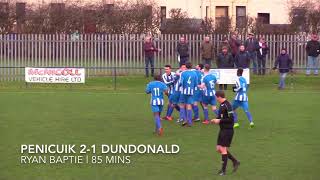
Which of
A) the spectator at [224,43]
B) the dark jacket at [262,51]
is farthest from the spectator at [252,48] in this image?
the spectator at [224,43]

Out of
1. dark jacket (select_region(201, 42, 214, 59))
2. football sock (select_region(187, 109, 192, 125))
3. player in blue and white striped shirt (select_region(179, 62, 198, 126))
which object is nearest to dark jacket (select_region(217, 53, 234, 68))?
dark jacket (select_region(201, 42, 214, 59))

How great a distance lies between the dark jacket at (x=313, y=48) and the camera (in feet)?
114

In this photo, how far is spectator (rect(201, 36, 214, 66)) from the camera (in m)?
34.7

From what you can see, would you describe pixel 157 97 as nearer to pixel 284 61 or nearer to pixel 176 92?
pixel 176 92

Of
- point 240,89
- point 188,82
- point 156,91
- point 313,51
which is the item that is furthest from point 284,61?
point 156,91

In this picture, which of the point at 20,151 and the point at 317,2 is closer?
the point at 20,151

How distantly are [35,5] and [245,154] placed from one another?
35273 mm

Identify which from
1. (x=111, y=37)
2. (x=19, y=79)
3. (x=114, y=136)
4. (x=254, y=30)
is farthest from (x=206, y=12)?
(x=114, y=136)

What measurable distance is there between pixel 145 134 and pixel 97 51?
56.6ft

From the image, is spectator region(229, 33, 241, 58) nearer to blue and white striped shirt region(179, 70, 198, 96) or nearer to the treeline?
the treeline

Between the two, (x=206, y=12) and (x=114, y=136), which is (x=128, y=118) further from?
(x=206, y=12)

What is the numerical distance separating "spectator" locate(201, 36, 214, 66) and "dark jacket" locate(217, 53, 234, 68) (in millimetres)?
1077

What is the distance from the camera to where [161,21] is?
1772 inches

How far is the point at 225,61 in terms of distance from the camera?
110ft
